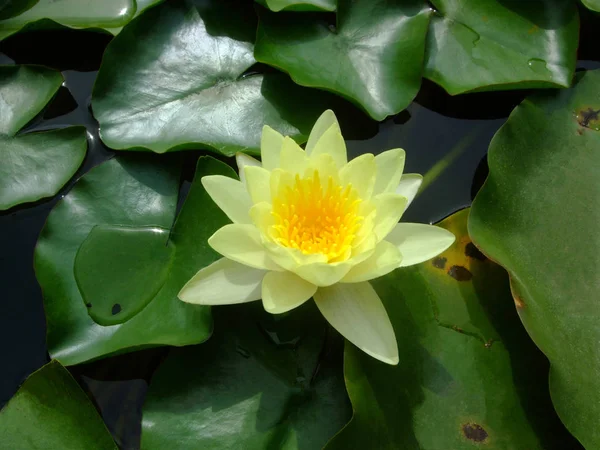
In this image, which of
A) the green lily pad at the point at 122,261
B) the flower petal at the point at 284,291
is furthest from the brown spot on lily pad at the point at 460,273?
the green lily pad at the point at 122,261

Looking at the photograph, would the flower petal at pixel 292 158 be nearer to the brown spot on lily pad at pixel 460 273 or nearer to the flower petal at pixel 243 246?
the flower petal at pixel 243 246

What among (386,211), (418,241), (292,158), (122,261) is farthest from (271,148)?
(122,261)

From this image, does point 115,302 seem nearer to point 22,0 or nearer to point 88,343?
point 88,343

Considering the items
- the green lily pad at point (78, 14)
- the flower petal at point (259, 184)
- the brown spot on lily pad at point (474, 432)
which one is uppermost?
the green lily pad at point (78, 14)

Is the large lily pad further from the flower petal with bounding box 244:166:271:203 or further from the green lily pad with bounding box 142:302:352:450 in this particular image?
the green lily pad with bounding box 142:302:352:450

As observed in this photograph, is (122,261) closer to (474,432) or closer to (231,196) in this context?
(231,196)

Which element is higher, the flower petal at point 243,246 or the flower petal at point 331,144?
the flower petal at point 331,144

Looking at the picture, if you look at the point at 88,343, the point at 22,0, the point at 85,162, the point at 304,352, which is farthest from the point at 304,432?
the point at 22,0
